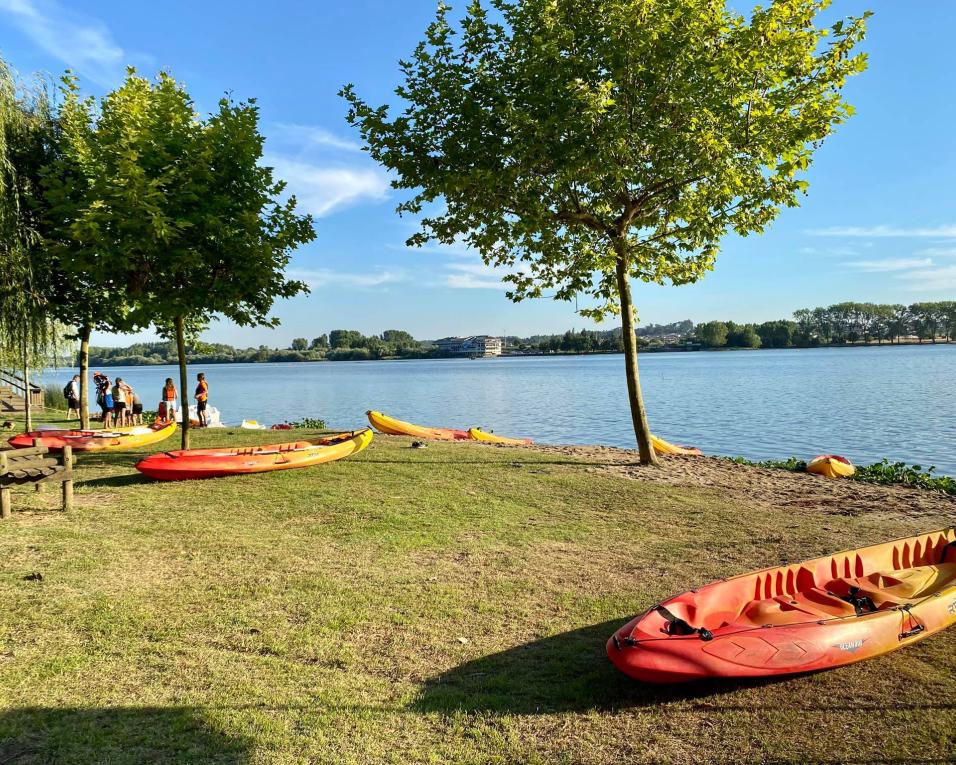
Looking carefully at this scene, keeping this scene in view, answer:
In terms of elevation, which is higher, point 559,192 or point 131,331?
Answer: point 559,192

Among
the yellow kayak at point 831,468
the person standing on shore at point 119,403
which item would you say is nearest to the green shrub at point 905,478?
the yellow kayak at point 831,468

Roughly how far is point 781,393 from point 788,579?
153ft

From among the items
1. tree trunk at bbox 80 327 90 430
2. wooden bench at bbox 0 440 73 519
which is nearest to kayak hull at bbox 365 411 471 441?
tree trunk at bbox 80 327 90 430

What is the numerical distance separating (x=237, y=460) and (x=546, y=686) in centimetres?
1022

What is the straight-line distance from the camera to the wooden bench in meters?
9.55

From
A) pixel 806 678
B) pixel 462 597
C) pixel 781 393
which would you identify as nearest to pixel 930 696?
pixel 806 678

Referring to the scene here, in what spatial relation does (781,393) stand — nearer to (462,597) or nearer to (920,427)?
(920,427)

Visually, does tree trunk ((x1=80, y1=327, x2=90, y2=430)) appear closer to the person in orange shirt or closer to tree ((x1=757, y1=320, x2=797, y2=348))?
the person in orange shirt

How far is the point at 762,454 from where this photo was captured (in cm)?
2341

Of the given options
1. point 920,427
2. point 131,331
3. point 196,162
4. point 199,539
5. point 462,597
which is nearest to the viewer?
point 462,597

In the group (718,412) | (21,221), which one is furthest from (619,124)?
(718,412)

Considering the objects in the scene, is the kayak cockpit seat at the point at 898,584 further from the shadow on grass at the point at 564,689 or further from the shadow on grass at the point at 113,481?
the shadow on grass at the point at 113,481

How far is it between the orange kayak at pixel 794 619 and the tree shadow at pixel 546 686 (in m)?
0.39

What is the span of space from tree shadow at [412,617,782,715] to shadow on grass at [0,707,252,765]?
1.54m
